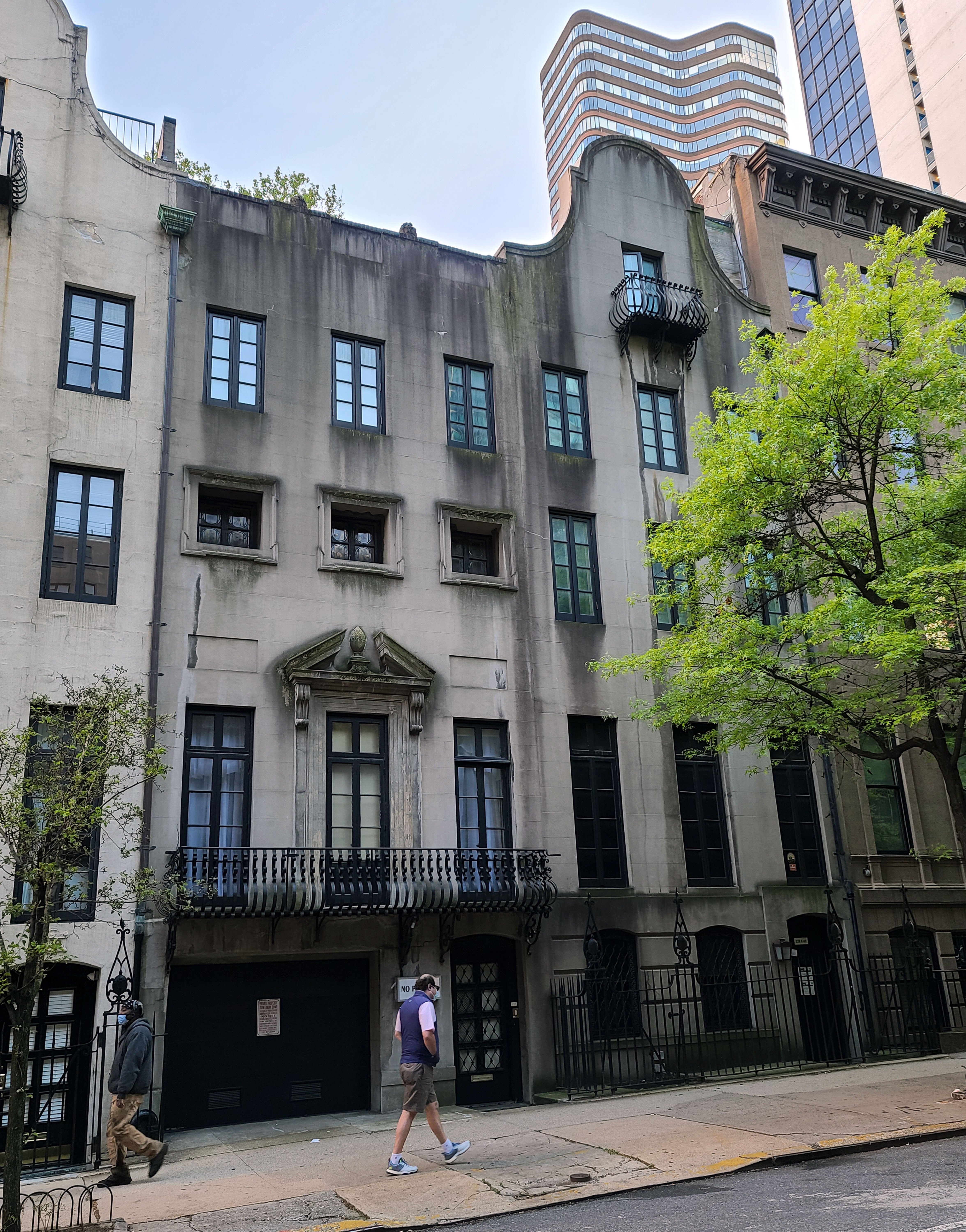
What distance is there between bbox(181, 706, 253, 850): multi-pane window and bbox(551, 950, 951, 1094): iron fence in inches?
241

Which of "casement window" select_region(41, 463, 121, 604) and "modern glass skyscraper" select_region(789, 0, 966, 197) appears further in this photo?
"modern glass skyscraper" select_region(789, 0, 966, 197)

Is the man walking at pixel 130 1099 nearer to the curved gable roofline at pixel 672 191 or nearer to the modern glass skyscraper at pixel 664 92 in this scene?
the curved gable roofline at pixel 672 191

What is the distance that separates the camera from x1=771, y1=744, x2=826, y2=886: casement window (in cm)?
2058

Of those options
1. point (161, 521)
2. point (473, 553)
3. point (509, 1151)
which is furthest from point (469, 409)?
point (509, 1151)

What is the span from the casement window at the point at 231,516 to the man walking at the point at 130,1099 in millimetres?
7643

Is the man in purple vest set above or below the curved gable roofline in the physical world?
below

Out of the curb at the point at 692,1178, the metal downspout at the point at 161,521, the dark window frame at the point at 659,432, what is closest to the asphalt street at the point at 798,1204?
the curb at the point at 692,1178

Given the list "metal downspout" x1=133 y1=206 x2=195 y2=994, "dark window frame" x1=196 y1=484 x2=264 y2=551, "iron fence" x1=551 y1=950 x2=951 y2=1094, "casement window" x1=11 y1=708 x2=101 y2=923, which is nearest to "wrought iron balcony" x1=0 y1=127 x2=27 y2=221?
"metal downspout" x1=133 y1=206 x2=195 y2=994

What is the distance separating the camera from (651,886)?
61.6 feet

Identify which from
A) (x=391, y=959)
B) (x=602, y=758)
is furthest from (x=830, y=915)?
(x=391, y=959)

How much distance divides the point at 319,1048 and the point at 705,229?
1995cm

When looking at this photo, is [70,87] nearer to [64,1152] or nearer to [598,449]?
[598,449]

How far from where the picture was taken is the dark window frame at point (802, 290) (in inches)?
997

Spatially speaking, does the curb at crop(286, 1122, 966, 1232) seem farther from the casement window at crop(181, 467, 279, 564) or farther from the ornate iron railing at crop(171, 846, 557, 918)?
the casement window at crop(181, 467, 279, 564)
